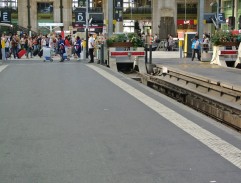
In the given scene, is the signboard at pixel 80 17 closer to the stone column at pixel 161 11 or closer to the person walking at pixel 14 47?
the person walking at pixel 14 47

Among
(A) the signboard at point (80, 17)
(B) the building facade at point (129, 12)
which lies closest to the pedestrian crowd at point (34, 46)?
(A) the signboard at point (80, 17)

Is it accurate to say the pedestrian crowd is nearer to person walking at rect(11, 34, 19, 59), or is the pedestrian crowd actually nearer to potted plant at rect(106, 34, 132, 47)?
person walking at rect(11, 34, 19, 59)

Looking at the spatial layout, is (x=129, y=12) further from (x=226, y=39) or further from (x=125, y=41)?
(x=226, y=39)

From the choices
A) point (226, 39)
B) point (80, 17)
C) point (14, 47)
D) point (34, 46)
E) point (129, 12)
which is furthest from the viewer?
point (129, 12)

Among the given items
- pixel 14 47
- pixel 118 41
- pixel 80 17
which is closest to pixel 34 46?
pixel 14 47

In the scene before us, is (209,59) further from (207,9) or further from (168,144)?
(207,9)

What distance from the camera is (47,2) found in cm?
6431

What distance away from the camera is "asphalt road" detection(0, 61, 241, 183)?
5.35 meters

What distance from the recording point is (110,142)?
6.79 metres

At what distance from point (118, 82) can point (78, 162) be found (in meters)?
9.10

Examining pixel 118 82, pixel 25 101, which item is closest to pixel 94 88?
pixel 118 82

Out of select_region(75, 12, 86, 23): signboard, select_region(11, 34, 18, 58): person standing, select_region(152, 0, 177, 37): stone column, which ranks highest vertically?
select_region(152, 0, 177, 37): stone column

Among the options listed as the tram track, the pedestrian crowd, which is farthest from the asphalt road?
the pedestrian crowd

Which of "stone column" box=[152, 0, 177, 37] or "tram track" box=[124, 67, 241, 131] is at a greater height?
"stone column" box=[152, 0, 177, 37]
